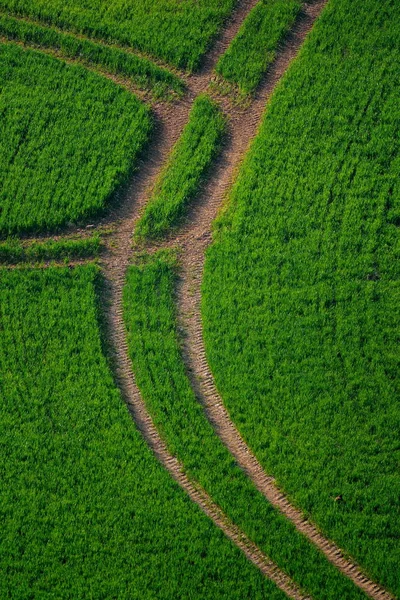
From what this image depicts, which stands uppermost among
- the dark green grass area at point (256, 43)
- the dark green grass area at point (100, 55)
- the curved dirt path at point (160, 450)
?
the dark green grass area at point (256, 43)

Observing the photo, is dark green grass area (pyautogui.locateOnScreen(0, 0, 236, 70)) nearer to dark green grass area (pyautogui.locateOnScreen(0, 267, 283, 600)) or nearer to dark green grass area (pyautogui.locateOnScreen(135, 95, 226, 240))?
dark green grass area (pyautogui.locateOnScreen(135, 95, 226, 240))

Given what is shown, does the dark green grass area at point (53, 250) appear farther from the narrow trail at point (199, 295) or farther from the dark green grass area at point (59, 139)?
the narrow trail at point (199, 295)

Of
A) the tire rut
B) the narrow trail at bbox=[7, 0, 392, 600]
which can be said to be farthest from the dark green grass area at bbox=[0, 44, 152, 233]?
the narrow trail at bbox=[7, 0, 392, 600]

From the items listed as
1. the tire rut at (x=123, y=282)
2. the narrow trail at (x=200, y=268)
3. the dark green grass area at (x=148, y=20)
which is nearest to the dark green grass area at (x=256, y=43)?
the narrow trail at (x=200, y=268)

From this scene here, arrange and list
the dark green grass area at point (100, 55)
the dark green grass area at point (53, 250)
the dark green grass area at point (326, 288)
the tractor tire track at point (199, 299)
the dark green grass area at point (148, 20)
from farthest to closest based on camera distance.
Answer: the dark green grass area at point (148, 20), the dark green grass area at point (100, 55), the dark green grass area at point (53, 250), the dark green grass area at point (326, 288), the tractor tire track at point (199, 299)

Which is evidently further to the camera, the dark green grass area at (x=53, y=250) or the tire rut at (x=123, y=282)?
the dark green grass area at (x=53, y=250)

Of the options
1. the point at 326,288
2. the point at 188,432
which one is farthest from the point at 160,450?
the point at 326,288

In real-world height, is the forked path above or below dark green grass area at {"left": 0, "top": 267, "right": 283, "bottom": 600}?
above

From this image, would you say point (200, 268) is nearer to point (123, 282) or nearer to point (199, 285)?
point (199, 285)
